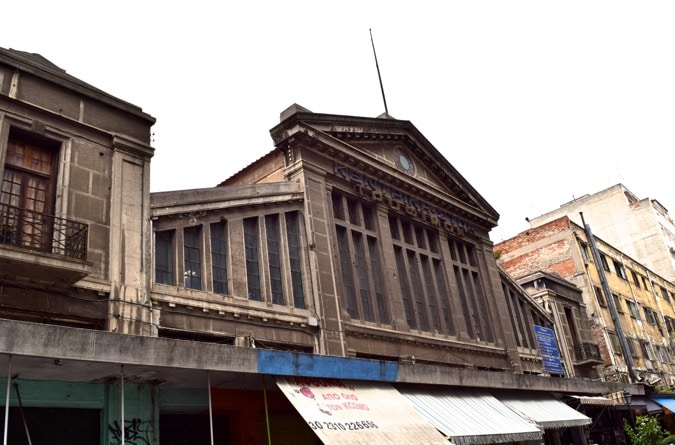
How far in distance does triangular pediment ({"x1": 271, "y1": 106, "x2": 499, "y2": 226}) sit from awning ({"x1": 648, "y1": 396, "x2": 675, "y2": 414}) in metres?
11.3

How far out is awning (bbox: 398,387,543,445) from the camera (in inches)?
448

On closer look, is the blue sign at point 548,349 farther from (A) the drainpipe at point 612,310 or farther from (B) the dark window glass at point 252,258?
(B) the dark window glass at point 252,258

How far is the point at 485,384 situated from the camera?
14.5 m

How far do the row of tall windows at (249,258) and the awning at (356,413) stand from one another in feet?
14.5

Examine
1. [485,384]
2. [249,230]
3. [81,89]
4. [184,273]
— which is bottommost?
[485,384]

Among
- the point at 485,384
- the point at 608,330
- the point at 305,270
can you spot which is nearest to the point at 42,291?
the point at 305,270

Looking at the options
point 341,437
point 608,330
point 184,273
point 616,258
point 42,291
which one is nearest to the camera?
point 341,437

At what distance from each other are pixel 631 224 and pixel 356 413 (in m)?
50.4

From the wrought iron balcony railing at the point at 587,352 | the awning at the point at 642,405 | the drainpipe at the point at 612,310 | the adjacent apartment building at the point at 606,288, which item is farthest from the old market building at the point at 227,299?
the drainpipe at the point at 612,310

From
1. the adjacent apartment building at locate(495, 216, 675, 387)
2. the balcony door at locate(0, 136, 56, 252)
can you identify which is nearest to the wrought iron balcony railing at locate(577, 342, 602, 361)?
the adjacent apartment building at locate(495, 216, 675, 387)

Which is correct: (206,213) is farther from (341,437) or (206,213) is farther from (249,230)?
(341,437)

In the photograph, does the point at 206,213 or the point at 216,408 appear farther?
the point at 206,213

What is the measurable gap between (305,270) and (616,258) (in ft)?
106

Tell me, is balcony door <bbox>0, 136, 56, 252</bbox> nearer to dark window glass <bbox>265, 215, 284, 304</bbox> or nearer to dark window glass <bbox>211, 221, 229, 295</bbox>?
dark window glass <bbox>211, 221, 229, 295</bbox>
